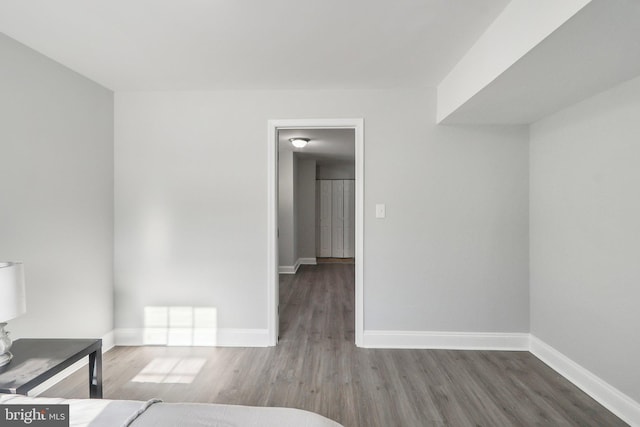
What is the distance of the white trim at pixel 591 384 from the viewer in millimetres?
1960

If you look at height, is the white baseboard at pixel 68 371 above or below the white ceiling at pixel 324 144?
below

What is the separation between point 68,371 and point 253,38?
9.30 feet

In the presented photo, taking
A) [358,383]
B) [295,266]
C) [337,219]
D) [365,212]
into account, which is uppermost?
[365,212]

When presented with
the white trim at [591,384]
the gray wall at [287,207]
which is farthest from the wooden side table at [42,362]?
the gray wall at [287,207]

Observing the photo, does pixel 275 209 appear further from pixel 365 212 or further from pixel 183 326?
pixel 183 326

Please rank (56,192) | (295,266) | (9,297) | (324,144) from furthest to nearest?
1. (295,266)
2. (324,144)
3. (56,192)
4. (9,297)

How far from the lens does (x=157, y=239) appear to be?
10.1 feet

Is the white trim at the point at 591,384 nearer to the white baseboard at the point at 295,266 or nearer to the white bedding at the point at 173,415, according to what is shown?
the white bedding at the point at 173,415

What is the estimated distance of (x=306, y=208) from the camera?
7.21 meters

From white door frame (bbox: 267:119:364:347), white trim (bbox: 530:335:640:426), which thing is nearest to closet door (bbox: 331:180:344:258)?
white door frame (bbox: 267:119:364:347)

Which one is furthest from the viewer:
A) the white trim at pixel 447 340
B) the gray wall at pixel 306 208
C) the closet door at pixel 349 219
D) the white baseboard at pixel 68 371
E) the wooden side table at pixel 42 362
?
the closet door at pixel 349 219

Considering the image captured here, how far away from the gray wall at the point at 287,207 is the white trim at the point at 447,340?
3.48 metres

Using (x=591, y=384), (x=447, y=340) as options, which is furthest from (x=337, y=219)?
(x=591, y=384)

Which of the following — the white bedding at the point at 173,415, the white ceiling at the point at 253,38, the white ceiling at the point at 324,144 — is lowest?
the white bedding at the point at 173,415
